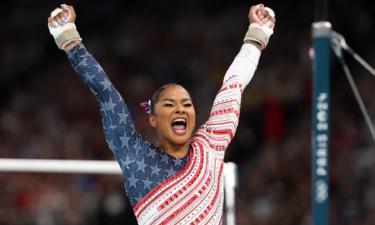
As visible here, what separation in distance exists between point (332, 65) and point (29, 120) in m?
3.26

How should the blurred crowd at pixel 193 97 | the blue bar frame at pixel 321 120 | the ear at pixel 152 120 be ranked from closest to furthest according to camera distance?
the blue bar frame at pixel 321 120 < the ear at pixel 152 120 < the blurred crowd at pixel 193 97

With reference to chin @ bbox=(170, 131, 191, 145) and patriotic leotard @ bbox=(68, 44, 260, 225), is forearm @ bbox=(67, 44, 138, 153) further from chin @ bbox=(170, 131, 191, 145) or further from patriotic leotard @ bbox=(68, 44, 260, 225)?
chin @ bbox=(170, 131, 191, 145)

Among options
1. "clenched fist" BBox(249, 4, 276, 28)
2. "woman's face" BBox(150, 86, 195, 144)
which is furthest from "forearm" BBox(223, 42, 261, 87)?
"woman's face" BBox(150, 86, 195, 144)

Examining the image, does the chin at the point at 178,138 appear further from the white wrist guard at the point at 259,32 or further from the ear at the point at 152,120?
the white wrist guard at the point at 259,32

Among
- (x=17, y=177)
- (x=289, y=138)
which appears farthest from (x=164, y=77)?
(x=17, y=177)

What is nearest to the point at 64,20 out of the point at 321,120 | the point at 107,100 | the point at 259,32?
the point at 107,100

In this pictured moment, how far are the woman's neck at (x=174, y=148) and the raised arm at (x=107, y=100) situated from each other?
14cm

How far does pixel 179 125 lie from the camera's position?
2.15 m

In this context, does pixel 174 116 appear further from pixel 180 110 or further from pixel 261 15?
pixel 261 15

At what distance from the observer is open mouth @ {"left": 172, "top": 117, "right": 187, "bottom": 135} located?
2.11 metres

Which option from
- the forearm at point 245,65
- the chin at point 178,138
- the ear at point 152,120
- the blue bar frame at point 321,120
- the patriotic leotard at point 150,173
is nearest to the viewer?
the blue bar frame at point 321,120

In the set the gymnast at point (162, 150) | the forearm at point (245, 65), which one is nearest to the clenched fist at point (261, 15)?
the forearm at point (245, 65)

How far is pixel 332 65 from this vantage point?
15.1 feet

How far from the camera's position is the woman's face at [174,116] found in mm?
2107
